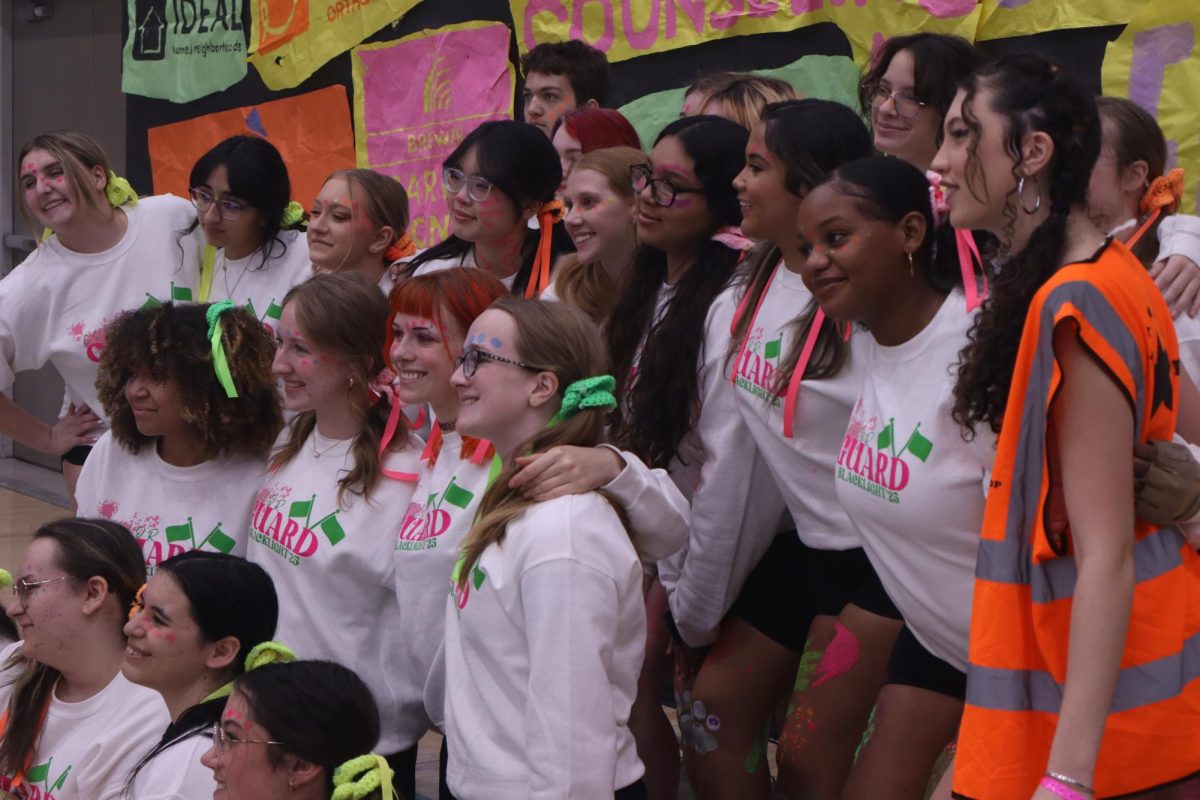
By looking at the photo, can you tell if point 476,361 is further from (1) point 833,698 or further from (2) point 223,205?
(2) point 223,205

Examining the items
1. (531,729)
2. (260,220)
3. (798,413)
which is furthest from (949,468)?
(260,220)

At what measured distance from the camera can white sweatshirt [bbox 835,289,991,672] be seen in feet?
7.82

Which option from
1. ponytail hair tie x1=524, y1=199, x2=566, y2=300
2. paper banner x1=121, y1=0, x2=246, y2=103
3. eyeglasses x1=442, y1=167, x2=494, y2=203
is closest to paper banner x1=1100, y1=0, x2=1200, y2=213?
ponytail hair tie x1=524, y1=199, x2=566, y2=300

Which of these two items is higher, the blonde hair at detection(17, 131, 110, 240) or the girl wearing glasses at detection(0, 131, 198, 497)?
the blonde hair at detection(17, 131, 110, 240)

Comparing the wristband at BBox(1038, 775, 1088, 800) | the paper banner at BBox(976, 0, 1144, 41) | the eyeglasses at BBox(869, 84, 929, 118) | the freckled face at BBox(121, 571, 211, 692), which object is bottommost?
the freckled face at BBox(121, 571, 211, 692)

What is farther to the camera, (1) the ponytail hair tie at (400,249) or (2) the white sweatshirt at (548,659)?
(1) the ponytail hair tie at (400,249)

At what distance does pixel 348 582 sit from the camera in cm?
318

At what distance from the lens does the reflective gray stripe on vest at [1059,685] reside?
1892 millimetres

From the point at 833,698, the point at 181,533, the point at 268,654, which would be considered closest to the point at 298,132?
the point at 181,533

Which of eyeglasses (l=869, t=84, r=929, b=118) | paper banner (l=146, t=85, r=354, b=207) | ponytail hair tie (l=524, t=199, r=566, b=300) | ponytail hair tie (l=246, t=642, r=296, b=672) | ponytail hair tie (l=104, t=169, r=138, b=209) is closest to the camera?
ponytail hair tie (l=246, t=642, r=296, b=672)

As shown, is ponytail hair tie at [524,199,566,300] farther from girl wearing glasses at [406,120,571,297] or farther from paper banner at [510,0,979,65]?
paper banner at [510,0,979,65]

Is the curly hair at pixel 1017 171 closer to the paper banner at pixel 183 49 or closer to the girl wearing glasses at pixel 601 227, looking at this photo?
the girl wearing glasses at pixel 601 227

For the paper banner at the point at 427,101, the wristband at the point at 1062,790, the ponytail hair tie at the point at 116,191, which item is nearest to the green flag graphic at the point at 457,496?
the wristband at the point at 1062,790

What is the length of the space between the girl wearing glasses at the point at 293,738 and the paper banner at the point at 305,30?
4.10m
